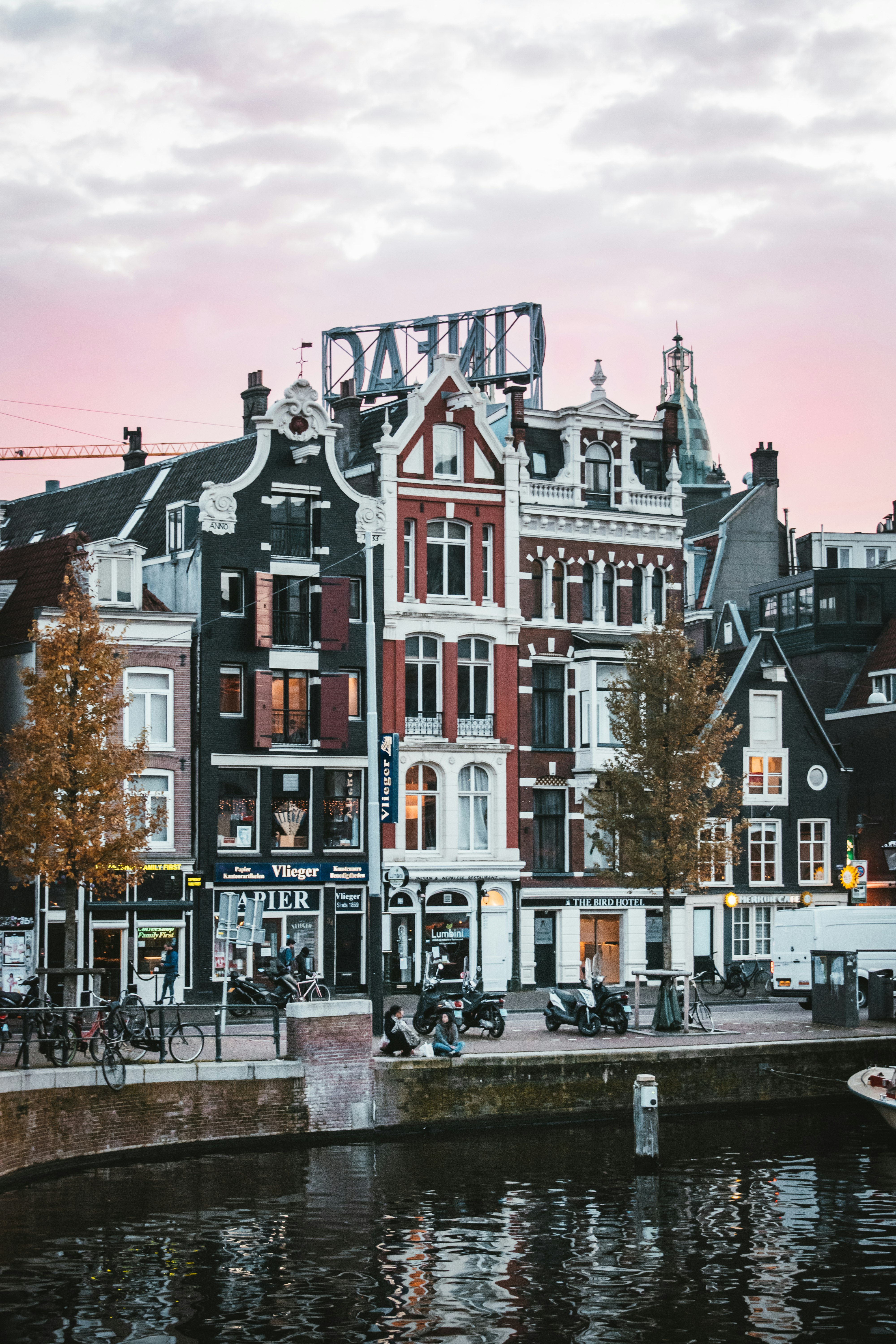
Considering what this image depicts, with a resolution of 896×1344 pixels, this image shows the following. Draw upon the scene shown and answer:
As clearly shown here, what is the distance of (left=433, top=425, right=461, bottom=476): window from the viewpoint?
60188 mm

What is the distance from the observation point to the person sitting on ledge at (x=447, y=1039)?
37.1m

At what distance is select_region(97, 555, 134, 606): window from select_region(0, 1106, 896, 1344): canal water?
2358 cm

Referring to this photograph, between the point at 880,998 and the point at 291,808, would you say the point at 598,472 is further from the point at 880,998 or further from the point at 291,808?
the point at 880,998

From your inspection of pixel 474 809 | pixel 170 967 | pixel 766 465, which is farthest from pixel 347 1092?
pixel 766 465

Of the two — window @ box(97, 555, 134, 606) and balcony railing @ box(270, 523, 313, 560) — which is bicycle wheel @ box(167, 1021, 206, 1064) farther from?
balcony railing @ box(270, 523, 313, 560)

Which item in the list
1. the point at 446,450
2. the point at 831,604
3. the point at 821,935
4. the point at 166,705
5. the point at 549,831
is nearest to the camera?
the point at 821,935

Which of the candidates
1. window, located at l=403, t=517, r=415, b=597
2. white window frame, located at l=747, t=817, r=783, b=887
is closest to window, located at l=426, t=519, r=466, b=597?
window, located at l=403, t=517, r=415, b=597

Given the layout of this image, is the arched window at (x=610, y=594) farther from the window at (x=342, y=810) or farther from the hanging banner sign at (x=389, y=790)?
the hanging banner sign at (x=389, y=790)

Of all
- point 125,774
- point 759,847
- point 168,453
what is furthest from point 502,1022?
point 168,453

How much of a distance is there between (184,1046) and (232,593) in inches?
883

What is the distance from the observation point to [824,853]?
217 ft

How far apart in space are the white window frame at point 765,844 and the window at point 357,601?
16642 millimetres

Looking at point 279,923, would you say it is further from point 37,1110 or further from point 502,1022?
point 37,1110

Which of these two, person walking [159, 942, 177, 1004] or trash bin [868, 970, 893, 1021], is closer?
trash bin [868, 970, 893, 1021]
